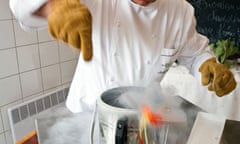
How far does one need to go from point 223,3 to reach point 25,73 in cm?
131

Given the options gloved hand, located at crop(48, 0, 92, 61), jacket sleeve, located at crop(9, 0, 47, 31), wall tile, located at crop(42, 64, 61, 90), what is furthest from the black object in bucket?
wall tile, located at crop(42, 64, 61, 90)

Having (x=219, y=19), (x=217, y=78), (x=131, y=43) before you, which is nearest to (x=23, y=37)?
(x=131, y=43)

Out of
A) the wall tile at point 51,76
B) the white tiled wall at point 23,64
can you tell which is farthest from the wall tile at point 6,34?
the wall tile at point 51,76

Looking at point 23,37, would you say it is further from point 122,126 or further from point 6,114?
point 122,126

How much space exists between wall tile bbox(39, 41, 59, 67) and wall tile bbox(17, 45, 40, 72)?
0.03 metres

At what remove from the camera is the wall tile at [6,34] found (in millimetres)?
1228

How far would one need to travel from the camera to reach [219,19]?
5.72 ft

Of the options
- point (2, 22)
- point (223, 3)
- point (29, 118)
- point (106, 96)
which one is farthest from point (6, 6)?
point (223, 3)

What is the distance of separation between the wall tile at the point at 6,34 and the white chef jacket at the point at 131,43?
59 cm

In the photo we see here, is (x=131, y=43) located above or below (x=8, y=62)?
above

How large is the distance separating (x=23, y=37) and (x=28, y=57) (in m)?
0.11

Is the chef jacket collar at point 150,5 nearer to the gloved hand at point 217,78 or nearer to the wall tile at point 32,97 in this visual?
the gloved hand at point 217,78

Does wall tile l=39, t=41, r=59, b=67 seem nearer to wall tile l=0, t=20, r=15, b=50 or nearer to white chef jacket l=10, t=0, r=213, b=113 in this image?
wall tile l=0, t=20, r=15, b=50

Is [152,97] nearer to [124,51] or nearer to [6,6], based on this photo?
[124,51]
